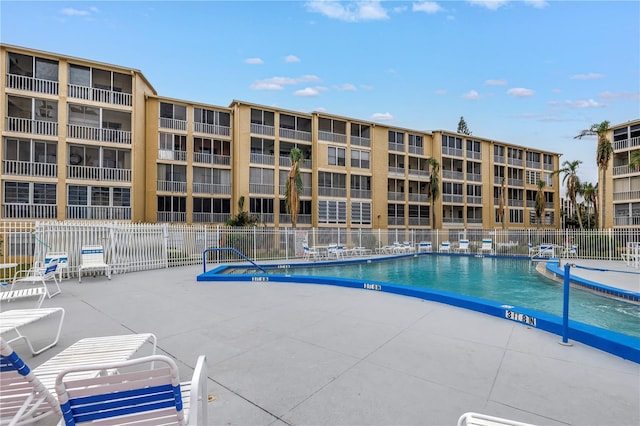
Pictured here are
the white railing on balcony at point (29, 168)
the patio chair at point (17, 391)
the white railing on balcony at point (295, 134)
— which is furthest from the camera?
the white railing on balcony at point (295, 134)

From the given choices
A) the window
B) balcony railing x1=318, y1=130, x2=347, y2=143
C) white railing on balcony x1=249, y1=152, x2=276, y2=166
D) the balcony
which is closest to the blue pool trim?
the balcony

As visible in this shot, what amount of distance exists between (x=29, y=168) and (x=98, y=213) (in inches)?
186

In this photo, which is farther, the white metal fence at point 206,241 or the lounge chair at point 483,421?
the white metal fence at point 206,241

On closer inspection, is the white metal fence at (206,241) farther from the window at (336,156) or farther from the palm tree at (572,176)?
the palm tree at (572,176)

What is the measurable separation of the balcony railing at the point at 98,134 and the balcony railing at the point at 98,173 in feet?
6.87

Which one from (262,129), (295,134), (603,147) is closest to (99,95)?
(262,129)

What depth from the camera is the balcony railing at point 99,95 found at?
22520 millimetres

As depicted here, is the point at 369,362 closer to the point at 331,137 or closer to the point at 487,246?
the point at 487,246

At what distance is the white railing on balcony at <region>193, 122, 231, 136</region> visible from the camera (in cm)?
2716

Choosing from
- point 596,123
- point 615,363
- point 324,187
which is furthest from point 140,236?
point 596,123

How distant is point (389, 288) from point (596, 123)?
29751 mm

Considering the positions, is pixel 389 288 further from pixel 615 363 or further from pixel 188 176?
pixel 188 176

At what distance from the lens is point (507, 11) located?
46.9 feet

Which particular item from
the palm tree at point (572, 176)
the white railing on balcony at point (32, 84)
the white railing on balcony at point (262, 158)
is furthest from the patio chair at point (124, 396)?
the palm tree at point (572, 176)
